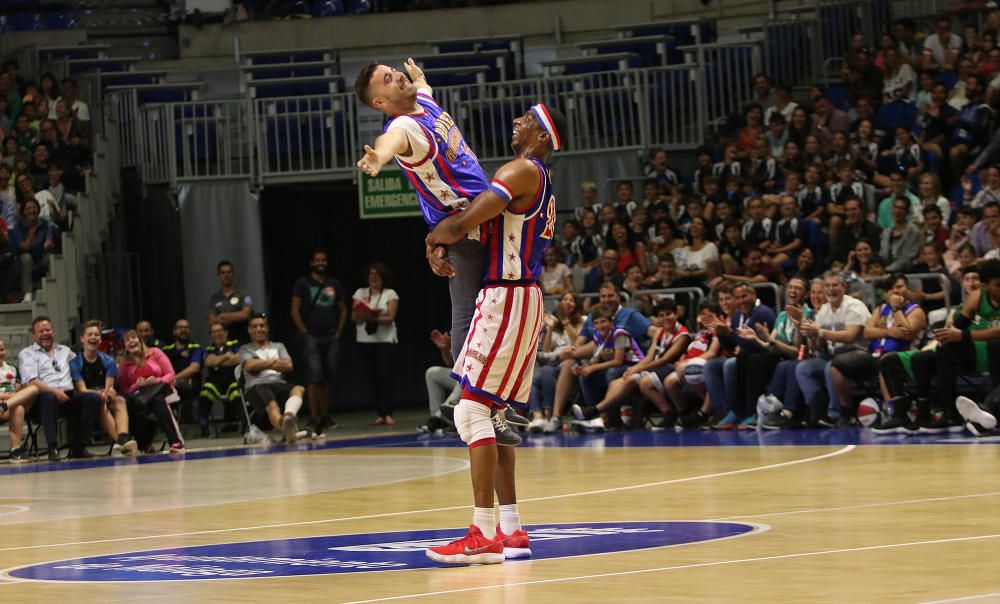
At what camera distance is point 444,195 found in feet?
20.8

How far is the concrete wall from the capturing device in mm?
22656

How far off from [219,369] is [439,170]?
441 inches

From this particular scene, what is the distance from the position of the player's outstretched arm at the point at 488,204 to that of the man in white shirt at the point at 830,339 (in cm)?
767

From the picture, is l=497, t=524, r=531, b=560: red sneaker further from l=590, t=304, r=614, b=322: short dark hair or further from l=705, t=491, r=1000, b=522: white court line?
l=590, t=304, r=614, b=322: short dark hair

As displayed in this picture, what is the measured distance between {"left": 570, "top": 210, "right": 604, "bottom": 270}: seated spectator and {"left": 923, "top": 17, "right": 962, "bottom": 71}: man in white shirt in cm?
416

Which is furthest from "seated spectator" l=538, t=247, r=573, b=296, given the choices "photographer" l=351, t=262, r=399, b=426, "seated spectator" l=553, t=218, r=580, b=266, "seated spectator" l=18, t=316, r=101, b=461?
"seated spectator" l=18, t=316, r=101, b=461

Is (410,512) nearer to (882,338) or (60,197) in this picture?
(882,338)

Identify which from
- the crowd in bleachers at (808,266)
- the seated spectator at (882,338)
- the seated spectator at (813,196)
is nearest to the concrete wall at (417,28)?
the crowd in bleachers at (808,266)

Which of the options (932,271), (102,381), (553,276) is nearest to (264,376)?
(102,381)

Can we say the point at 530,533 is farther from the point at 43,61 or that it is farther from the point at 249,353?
the point at 43,61

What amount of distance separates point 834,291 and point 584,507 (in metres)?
5.90

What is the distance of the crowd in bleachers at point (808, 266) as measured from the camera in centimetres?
1312

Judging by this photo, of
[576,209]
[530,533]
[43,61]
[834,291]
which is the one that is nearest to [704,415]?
[834,291]

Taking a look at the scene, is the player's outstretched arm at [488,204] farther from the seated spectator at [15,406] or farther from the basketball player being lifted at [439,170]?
the seated spectator at [15,406]
